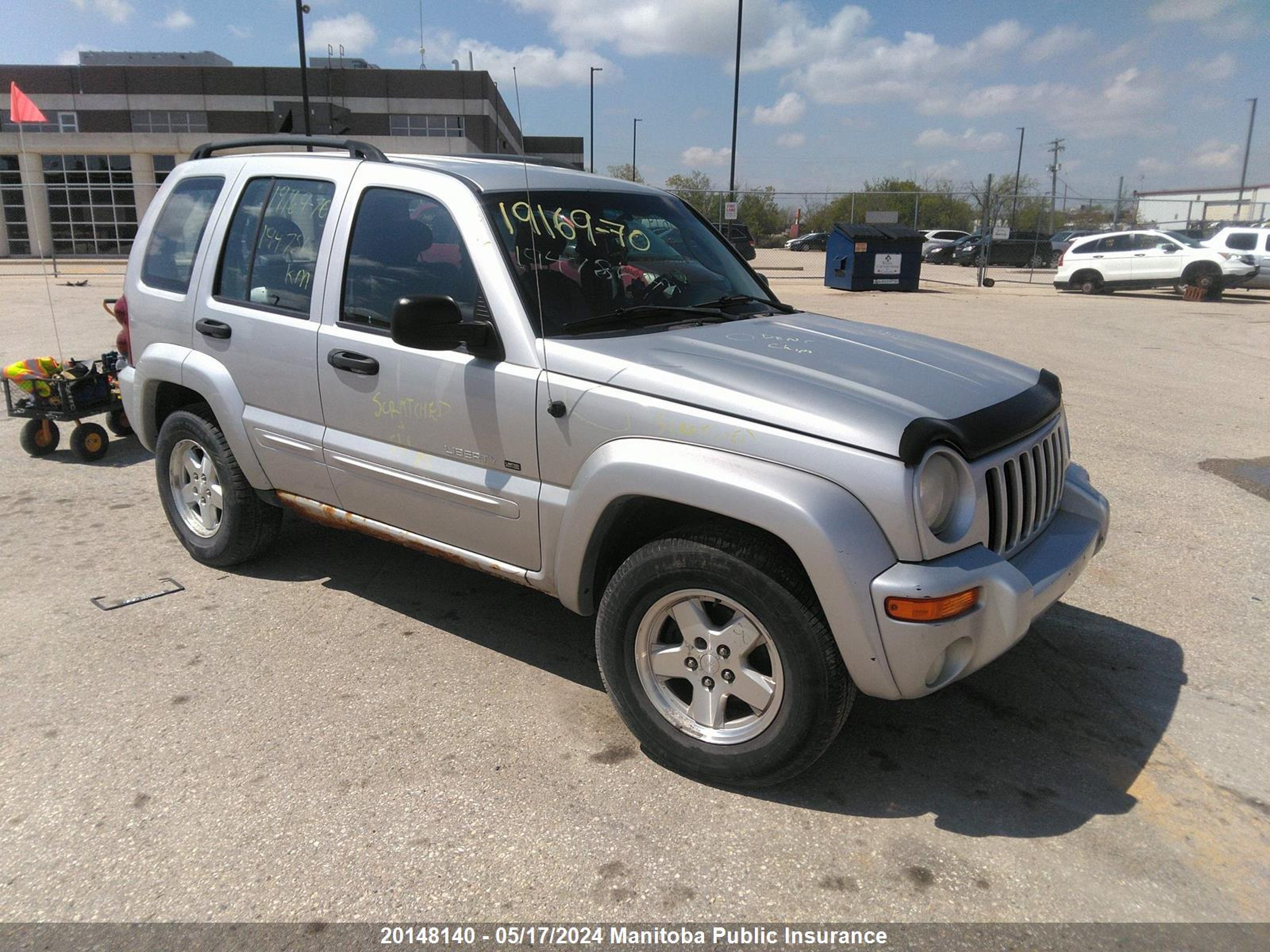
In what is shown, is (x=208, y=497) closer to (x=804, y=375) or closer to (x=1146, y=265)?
(x=804, y=375)

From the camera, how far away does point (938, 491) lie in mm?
2715

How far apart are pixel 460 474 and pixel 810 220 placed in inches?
2136

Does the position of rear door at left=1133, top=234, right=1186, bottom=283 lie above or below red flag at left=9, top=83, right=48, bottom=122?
below

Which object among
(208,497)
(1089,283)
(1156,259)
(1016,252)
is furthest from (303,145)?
(1016,252)

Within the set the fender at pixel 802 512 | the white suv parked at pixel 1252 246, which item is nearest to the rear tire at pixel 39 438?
the fender at pixel 802 512

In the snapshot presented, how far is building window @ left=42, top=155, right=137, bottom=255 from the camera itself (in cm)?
3641

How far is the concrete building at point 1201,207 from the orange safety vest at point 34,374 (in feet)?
125

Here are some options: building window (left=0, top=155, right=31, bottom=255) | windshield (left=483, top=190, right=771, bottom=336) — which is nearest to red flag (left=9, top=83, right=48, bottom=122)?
windshield (left=483, top=190, right=771, bottom=336)

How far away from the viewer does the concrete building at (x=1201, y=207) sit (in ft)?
127

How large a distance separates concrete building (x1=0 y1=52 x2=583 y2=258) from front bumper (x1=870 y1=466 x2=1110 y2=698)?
36.3 meters

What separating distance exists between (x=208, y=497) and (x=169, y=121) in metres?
48.8

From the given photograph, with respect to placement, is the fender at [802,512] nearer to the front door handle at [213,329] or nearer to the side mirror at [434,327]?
the side mirror at [434,327]

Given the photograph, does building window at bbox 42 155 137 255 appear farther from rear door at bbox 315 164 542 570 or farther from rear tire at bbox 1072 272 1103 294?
rear door at bbox 315 164 542 570

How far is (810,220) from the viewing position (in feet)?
179
